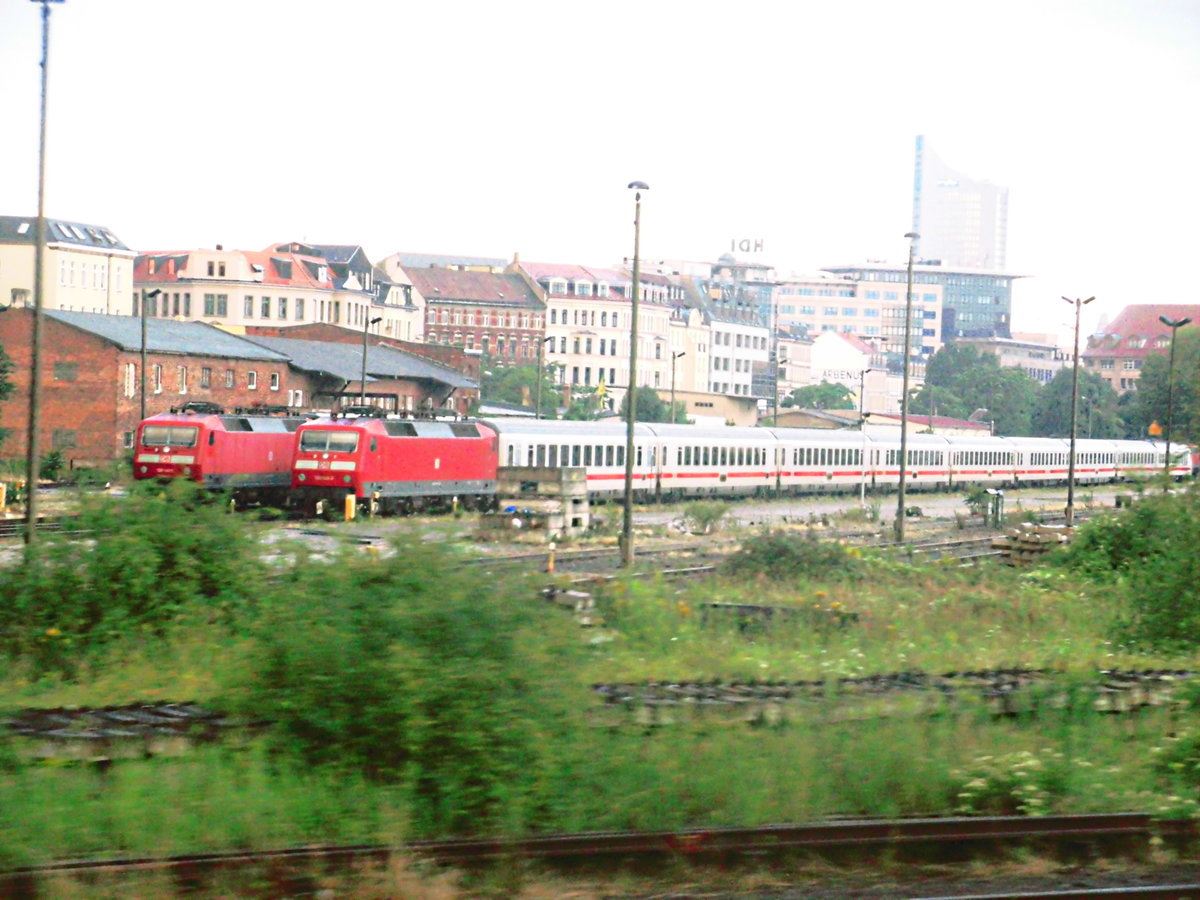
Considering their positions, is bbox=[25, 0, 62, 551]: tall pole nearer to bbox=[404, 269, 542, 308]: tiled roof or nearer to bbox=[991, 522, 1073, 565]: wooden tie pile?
bbox=[991, 522, 1073, 565]: wooden tie pile

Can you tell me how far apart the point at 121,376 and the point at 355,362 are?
16.0 meters

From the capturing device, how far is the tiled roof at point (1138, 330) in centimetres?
14126

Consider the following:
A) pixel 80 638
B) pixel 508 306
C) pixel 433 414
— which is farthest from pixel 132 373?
pixel 508 306

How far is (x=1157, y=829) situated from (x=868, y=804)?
2192mm

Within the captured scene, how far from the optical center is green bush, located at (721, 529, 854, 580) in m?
27.7

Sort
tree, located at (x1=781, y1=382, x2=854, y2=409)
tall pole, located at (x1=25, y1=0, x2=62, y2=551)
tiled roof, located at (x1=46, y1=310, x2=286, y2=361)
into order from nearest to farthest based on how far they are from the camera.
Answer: tall pole, located at (x1=25, y1=0, x2=62, y2=551) → tiled roof, located at (x1=46, y1=310, x2=286, y2=361) → tree, located at (x1=781, y1=382, x2=854, y2=409)

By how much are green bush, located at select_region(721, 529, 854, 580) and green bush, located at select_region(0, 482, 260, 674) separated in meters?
13.6

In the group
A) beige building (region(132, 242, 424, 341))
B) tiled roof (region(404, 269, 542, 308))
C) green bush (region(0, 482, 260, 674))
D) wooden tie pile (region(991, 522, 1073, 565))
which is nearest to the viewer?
green bush (region(0, 482, 260, 674))

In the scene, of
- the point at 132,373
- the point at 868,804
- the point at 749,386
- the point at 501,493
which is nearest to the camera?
the point at 868,804

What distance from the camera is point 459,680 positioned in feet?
34.3

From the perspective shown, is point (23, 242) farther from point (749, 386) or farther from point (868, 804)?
point (868, 804)

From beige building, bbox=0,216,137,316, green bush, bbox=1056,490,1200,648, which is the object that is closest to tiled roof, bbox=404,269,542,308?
beige building, bbox=0,216,137,316

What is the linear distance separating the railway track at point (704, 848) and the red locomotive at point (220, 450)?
1077 inches

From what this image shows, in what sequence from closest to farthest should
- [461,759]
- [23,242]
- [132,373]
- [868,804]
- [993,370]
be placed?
[461,759] < [868,804] < [132,373] < [23,242] < [993,370]
